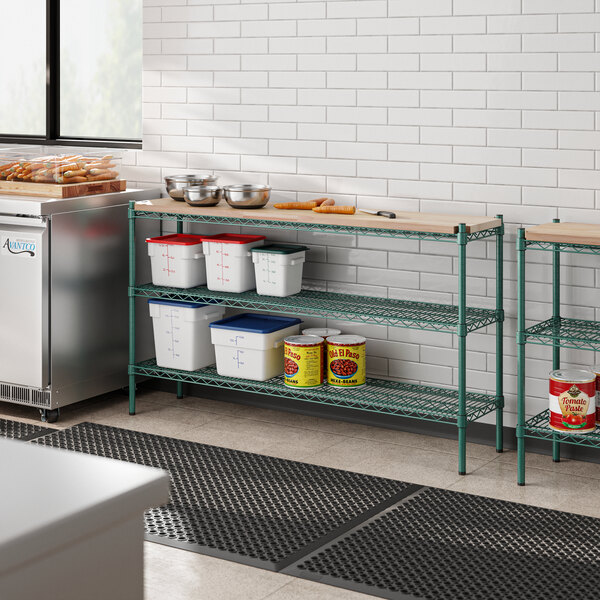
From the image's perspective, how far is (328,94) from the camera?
451 cm

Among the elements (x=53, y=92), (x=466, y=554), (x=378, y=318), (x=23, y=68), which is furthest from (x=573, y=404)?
(x=23, y=68)

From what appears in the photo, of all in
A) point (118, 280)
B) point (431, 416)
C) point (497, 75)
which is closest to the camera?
point (497, 75)

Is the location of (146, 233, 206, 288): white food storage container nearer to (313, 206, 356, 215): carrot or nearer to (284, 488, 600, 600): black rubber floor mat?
(313, 206, 356, 215): carrot

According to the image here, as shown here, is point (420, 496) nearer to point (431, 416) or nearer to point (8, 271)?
point (431, 416)

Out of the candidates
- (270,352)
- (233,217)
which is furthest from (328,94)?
(270,352)

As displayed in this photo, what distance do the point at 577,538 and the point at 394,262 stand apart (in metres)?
1.62

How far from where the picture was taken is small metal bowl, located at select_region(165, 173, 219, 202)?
457cm

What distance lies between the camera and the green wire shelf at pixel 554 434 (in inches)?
145

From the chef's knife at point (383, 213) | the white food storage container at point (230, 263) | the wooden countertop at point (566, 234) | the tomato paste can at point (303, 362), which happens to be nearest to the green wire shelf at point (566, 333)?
the wooden countertop at point (566, 234)

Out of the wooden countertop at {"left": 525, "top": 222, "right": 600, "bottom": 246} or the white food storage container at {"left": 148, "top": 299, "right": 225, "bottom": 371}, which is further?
the white food storage container at {"left": 148, "top": 299, "right": 225, "bottom": 371}

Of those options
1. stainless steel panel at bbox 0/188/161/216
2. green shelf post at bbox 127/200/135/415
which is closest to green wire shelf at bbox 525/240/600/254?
green shelf post at bbox 127/200/135/415

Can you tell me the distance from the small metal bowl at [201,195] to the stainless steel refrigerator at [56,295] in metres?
0.50

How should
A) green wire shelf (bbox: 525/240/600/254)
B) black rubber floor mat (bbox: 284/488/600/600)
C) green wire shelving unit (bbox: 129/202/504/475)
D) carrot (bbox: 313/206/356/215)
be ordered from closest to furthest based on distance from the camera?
black rubber floor mat (bbox: 284/488/600/600)
green wire shelf (bbox: 525/240/600/254)
green wire shelving unit (bbox: 129/202/504/475)
carrot (bbox: 313/206/356/215)

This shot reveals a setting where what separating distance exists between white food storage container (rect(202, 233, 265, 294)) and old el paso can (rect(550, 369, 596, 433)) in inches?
58.8
